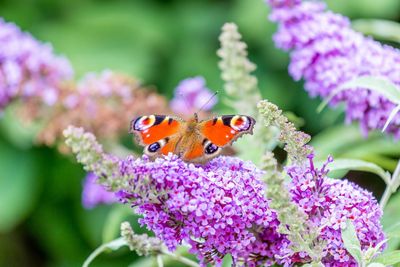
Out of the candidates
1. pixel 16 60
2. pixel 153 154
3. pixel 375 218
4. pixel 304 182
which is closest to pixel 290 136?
pixel 304 182

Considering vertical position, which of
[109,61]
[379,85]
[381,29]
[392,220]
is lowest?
[392,220]

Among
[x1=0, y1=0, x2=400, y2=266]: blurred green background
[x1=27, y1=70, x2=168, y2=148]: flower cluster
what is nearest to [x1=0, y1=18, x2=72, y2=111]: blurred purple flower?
[x1=27, y1=70, x2=168, y2=148]: flower cluster

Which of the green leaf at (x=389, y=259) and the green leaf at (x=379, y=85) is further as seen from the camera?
the green leaf at (x=379, y=85)

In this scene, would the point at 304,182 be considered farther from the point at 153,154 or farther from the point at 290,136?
the point at 153,154

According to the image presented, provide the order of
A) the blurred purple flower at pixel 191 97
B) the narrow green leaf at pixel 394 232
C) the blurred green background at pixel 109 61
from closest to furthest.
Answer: the narrow green leaf at pixel 394 232 < the blurred purple flower at pixel 191 97 < the blurred green background at pixel 109 61

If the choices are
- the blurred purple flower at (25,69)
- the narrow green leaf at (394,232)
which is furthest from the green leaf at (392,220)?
the blurred purple flower at (25,69)

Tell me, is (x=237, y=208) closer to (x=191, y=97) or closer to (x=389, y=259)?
(x=389, y=259)

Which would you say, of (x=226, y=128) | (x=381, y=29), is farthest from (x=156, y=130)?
(x=381, y=29)

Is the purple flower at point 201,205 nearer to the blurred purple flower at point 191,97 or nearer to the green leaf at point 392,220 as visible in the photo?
the green leaf at point 392,220

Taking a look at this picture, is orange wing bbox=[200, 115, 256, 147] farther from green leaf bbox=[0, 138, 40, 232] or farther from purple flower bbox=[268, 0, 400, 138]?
green leaf bbox=[0, 138, 40, 232]
